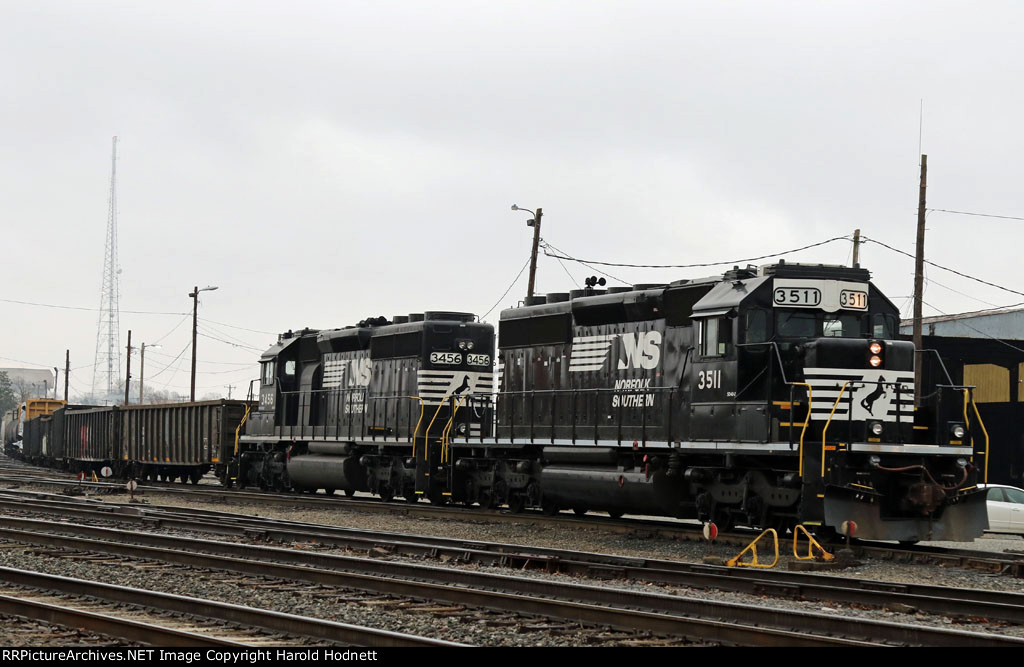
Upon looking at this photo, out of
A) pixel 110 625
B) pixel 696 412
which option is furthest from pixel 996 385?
pixel 110 625

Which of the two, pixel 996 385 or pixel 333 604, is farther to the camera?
pixel 996 385

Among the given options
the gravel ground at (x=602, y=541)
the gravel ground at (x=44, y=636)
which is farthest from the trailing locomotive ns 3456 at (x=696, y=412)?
the gravel ground at (x=44, y=636)

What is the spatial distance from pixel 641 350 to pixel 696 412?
215 cm

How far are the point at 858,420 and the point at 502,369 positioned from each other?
8373 millimetres

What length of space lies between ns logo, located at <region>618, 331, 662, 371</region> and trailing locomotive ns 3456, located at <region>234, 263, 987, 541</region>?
0.03 meters

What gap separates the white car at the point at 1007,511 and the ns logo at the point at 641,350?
6.99 meters

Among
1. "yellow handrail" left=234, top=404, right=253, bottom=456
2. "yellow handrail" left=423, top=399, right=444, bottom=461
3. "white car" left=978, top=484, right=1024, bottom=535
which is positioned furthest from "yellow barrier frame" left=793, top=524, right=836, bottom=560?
"yellow handrail" left=234, top=404, right=253, bottom=456

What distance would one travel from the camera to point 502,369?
900 inches

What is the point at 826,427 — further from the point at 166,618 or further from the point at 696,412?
the point at 166,618

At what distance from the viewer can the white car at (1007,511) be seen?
69.8 ft

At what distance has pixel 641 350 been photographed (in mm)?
19422

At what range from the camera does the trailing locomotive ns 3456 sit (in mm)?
15859
